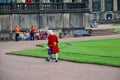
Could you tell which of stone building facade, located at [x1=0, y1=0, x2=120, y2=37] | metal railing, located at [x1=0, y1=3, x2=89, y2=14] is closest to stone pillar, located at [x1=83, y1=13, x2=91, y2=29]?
stone building facade, located at [x1=0, y1=0, x2=120, y2=37]

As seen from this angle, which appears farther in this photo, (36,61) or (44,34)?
(44,34)

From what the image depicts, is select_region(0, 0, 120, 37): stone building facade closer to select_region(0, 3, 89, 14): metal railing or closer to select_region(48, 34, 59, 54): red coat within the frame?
select_region(0, 3, 89, 14): metal railing

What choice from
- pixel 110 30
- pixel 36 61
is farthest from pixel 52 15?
pixel 36 61

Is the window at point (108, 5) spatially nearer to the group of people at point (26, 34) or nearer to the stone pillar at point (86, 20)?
the stone pillar at point (86, 20)

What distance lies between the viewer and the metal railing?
43938 mm

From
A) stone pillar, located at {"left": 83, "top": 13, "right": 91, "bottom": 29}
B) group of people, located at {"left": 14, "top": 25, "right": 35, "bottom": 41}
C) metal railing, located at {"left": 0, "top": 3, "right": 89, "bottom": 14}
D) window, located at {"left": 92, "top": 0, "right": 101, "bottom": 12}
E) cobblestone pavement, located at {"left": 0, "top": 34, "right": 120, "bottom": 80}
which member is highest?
window, located at {"left": 92, "top": 0, "right": 101, "bottom": 12}

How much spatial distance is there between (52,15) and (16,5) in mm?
4170

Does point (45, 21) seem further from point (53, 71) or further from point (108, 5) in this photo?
point (108, 5)

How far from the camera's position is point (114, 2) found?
281ft

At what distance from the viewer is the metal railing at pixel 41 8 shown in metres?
43.9

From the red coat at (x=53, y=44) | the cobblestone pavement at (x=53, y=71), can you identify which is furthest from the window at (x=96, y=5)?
the cobblestone pavement at (x=53, y=71)

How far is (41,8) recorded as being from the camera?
4500cm

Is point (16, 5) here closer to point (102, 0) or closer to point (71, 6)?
point (71, 6)

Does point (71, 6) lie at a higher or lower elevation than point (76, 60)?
higher
